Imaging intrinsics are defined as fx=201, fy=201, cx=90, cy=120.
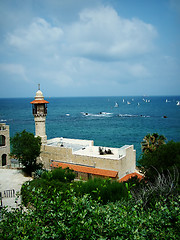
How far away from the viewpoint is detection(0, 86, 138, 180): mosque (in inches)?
693

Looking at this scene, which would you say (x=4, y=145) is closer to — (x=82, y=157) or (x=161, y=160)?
(x=82, y=157)

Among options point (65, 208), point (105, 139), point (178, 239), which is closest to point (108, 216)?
point (65, 208)

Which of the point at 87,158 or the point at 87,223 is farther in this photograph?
the point at 87,158

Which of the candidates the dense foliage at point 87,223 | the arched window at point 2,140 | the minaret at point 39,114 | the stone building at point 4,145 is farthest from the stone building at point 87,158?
the dense foliage at point 87,223

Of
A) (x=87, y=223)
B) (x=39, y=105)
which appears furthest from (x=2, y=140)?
(x=87, y=223)

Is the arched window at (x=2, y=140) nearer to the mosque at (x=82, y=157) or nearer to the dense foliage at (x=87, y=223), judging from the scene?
the mosque at (x=82, y=157)

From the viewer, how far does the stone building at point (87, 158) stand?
57.6 feet

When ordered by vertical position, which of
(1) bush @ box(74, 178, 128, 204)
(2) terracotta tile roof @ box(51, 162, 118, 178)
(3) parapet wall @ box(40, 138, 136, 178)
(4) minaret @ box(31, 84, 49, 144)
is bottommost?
(2) terracotta tile roof @ box(51, 162, 118, 178)

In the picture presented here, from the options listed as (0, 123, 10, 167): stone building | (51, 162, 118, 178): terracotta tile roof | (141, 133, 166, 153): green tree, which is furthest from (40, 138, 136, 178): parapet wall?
(0, 123, 10, 167): stone building

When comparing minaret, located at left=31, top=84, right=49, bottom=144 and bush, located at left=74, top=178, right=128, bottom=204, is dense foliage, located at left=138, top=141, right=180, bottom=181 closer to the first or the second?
bush, located at left=74, top=178, right=128, bottom=204

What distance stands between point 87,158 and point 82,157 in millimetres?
590

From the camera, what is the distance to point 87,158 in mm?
18703

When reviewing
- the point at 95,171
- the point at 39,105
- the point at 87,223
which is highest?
the point at 39,105

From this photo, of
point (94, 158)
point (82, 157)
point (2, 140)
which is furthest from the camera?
point (2, 140)
